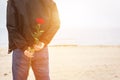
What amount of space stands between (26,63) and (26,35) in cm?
22

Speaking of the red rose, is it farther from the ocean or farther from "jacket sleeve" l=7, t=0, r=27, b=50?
the ocean

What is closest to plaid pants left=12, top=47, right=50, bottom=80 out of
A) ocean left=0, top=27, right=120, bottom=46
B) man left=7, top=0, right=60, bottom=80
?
man left=7, top=0, right=60, bottom=80

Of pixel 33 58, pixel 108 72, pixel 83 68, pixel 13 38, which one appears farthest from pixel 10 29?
pixel 83 68

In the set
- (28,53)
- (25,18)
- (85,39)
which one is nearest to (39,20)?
(25,18)

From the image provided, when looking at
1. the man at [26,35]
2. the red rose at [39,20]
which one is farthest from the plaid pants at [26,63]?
the red rose at [39,20]

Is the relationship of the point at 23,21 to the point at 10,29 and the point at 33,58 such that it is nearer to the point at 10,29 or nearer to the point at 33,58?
the point at 10,29

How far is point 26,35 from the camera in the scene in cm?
273

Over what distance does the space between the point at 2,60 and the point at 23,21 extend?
5.90 m

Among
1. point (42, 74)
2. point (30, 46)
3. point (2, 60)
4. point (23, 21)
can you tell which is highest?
point (23, 21)

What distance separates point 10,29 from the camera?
2.71 m

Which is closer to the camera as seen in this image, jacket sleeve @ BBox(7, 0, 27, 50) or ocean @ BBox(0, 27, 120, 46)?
jacket sleeve @ BBox(7, 0, 27, 50)

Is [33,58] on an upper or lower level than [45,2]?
lower

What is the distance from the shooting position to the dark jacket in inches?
107

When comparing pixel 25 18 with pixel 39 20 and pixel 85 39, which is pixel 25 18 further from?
pixel 85 39
